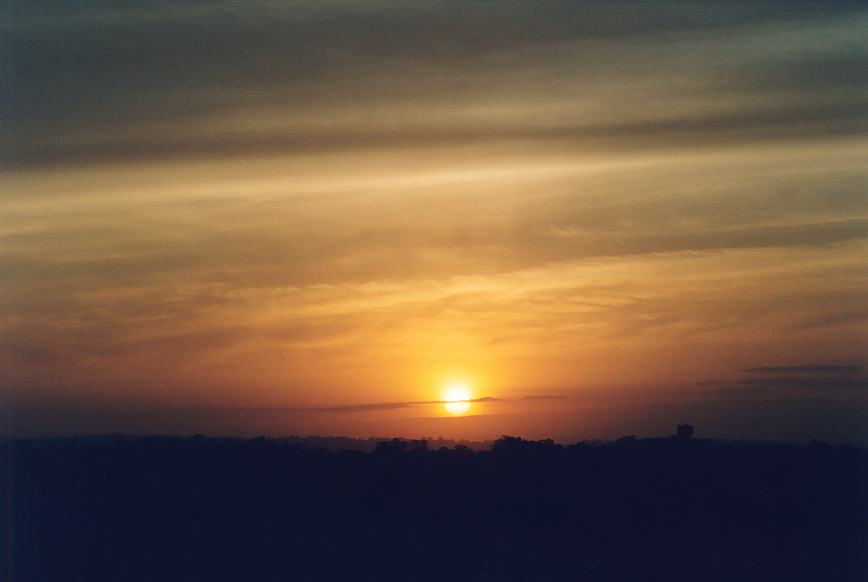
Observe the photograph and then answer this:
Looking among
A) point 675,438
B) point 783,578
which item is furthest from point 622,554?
point 675,438

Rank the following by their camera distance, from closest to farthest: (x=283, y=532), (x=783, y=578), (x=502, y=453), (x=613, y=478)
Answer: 1. (x=783, y=578)
2. (x=283, y=532)
3. (x=613, y=478)
4. (x=502, y=453)

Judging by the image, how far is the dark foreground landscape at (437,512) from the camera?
80.7 feet

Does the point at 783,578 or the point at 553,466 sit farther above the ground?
the point at 553,466

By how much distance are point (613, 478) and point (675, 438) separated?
2503 mm

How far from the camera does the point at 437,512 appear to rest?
89.3 feet

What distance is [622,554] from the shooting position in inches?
985

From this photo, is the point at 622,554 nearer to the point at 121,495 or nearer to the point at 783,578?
the point at 783,578

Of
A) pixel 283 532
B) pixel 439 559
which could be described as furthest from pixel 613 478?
pixel 283 532

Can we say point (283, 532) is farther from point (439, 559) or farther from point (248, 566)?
point (439, 559)

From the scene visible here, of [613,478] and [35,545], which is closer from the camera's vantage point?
[35,545]

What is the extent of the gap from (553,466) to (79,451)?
11.9 meters

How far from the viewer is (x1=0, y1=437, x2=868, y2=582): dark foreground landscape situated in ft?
80.7

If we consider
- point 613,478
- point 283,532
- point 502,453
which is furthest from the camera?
point 502,453

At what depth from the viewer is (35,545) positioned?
83.7ft
